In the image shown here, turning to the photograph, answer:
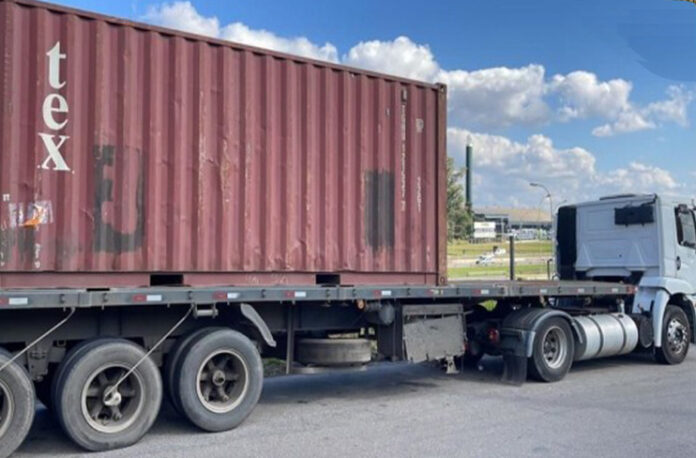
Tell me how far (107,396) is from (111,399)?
44mm

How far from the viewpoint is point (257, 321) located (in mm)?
6934

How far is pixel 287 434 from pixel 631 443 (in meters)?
3.13

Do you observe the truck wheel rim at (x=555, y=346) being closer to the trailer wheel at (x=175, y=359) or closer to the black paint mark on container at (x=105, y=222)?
the trailer wheel at (x=175, y=359)

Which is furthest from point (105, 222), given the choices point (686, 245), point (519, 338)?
point (686, 245)

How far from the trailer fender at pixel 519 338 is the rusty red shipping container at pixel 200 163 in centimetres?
144

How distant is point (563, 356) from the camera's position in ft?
30.9

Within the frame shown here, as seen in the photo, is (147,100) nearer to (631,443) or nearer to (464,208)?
(631,443)

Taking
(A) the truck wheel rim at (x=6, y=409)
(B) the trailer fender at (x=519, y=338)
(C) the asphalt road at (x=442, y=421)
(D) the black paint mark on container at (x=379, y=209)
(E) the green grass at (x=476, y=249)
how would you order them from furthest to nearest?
(E) the green grass at (x=476, y=249) < (B) the trailer fender at (x=519, y=338) < (D) the black paint mark on container at (x=379, y=209) < (C) the asphalt road at (x=442, y=421) < (A) the truck wheel rim at (x=6, y=409)

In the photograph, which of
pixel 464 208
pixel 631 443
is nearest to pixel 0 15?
pixel 631 443

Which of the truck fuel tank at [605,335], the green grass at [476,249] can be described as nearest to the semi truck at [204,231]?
the truck fuel tank at [605,335]

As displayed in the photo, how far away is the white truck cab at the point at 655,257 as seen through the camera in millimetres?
10695

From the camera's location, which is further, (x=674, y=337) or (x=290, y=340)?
(x=674, y=337)

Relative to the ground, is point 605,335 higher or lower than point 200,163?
lower

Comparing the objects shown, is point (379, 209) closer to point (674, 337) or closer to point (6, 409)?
point (6, 409)
